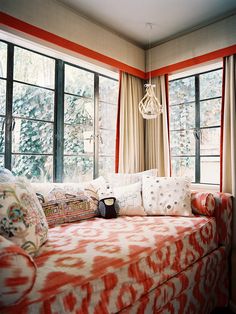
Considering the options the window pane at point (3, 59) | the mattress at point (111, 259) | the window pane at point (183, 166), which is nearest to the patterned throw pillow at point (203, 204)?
the mattress at point (111, 259)

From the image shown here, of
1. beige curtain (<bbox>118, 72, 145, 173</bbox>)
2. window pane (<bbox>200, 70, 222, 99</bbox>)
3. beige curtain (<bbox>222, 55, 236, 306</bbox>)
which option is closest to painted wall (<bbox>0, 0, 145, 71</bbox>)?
beige curtain (<bbox>118, 72, 145, 173</bbox>)

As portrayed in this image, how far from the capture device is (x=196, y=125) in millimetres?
2824

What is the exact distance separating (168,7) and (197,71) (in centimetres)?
81

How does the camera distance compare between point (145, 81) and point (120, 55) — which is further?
point (145, 81)

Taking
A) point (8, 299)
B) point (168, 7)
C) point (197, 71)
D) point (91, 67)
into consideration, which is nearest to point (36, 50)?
point (91, 67)

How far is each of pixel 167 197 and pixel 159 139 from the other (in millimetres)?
983

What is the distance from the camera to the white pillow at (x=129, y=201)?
2.21m

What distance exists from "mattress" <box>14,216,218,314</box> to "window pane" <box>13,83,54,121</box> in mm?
1104

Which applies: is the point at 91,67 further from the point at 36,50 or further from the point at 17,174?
the point at 17,174

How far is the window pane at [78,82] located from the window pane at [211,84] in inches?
51.3

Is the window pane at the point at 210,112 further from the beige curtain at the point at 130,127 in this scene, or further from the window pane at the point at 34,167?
the window pane at the point at 34,167

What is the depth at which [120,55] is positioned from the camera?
2828 millimetres

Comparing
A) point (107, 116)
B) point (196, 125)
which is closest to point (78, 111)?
point (107, 116)

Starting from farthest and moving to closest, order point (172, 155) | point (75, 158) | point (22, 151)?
point (172, 155), point (75, 158), point (22, 151)
